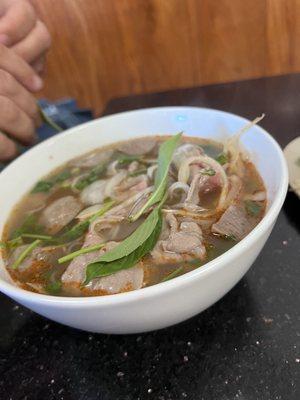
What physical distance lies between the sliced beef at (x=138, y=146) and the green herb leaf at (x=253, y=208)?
1.37 ft

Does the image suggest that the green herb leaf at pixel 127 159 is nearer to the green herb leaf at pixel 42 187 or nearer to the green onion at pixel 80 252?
the green herb leaf at pixel 42 187

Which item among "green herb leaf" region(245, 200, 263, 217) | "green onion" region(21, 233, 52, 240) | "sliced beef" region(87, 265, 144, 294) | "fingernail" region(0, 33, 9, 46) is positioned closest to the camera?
"sliced beef" region(87, 265, 144, 294)

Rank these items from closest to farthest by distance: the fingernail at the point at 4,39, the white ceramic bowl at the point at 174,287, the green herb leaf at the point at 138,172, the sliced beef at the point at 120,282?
the white ceramic bowl at the point at 174,287 → the sliced beef at the point at 120,282 → the green herb leaf at the point at 138,172 → the fingernail at the point at 4,39

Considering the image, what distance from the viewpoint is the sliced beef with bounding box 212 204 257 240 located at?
0.85m

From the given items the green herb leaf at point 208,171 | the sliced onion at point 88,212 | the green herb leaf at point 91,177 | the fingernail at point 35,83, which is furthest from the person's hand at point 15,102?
the green herb leaf at point 208,171

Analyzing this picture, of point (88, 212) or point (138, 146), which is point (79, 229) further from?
point (138, 146)

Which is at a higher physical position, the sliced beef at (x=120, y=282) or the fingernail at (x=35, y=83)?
the fingernail at (x=35, y=83)

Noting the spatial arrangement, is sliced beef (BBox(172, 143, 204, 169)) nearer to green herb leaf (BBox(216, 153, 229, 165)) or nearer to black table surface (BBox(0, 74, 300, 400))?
green herb leaf (BBox(216, 153, 229, 165))

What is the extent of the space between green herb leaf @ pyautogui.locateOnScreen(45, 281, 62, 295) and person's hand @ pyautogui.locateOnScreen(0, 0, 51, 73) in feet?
2.85

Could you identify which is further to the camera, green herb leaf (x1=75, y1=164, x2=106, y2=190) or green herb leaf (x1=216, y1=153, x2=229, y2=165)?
green herb leaf (x1=75, y1=164, x2=106, y2=190)

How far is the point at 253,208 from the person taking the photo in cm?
91

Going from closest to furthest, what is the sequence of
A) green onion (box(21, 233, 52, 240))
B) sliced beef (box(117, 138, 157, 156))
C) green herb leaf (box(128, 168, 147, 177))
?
1. green onion (box(21, 233, 52, 240))
2. green herb leaf (box(128, 168, 147, 177))
3. sliced beef (box(117, 138, 157, 156))

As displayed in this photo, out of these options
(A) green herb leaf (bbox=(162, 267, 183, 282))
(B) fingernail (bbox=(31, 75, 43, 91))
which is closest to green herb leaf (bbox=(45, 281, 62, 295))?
(A) green herb leaf (bbox=(162, 267, 183, 282))

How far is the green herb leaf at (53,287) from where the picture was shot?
84cm
